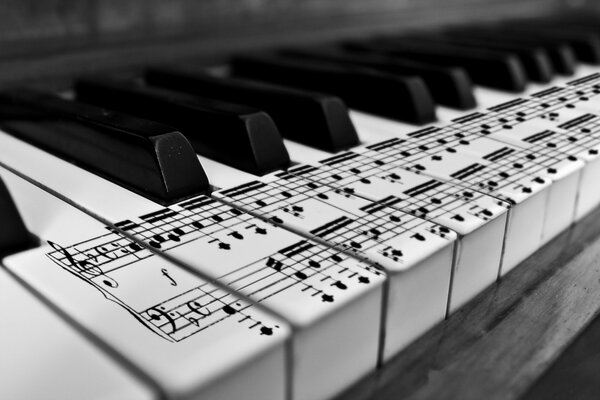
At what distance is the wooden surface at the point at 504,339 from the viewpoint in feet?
1.82

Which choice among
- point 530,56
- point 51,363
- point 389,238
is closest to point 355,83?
point 530,56

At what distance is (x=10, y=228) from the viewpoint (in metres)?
0.57

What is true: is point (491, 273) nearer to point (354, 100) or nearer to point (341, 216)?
point (341, 216)

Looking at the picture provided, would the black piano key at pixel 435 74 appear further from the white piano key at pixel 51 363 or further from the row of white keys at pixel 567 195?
the white piano key at pixel 51 363

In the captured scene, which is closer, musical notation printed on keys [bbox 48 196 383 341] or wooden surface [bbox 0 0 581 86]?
musical notation printed on keys [bbox 48 196 383 341]

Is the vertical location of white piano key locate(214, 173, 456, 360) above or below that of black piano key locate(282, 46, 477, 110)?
below

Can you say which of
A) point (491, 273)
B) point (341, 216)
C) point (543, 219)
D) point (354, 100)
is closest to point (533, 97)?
point (354, 100)

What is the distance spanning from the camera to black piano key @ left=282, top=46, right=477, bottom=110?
44.3 inches

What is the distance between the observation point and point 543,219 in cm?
80

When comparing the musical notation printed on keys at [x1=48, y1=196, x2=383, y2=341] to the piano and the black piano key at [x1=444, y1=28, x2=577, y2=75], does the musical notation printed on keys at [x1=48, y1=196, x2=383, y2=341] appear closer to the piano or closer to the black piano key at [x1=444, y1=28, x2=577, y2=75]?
the piano

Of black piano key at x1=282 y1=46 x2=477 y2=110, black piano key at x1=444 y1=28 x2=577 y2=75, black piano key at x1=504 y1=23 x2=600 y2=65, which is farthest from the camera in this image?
black piano key at x1=504 y1=23 x2=600 y2=65

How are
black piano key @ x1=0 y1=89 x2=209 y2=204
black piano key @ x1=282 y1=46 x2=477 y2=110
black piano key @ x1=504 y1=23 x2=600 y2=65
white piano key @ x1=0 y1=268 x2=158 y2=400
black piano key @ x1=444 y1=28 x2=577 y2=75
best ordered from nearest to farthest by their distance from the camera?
white piano key @ x1=0 y1=268 x2=158 y2=400 < black piano key @ x1=0 y1=89 x2=209 y2=204 < black piano key @ x1=282 y1=46 x2=477 y2=110 < black piano key @ x1=444 y1=28 x2=577 y2=75 < black piano key @ x1=504 y1=23 x2=600 y2=65

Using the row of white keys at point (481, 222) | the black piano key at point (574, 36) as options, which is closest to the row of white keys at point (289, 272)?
the row of white keys at point (481, 222)

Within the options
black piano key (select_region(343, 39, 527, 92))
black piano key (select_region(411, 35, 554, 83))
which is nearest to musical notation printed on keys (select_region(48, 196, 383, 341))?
black piano key (select_region(343, 39, 527, 92))
